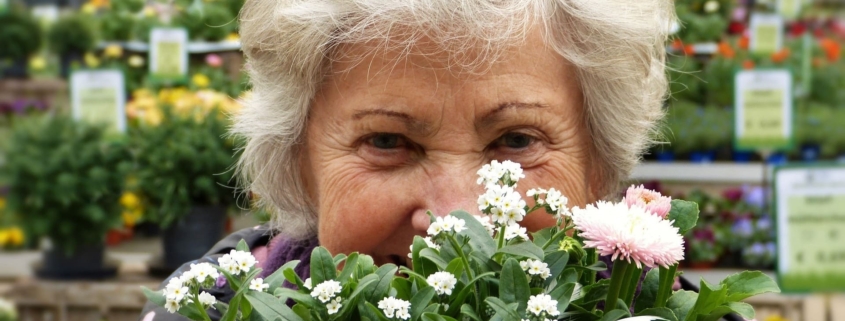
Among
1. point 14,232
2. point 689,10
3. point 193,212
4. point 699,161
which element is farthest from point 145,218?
point 689,10

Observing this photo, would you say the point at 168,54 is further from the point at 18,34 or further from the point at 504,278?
the point at 504,278

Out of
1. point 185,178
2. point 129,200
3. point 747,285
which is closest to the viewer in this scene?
point 747,285

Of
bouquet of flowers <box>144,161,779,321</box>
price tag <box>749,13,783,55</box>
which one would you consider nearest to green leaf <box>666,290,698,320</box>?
bouquet of flowers <box>144,161,779,321</box>

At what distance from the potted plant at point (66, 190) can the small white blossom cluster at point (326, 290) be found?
2516mm

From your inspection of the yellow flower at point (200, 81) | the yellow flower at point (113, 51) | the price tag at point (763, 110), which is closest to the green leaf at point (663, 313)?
the price tag at point (763, 110)

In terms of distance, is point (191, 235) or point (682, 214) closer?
point (682, 214)

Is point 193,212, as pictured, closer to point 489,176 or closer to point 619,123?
point 619,123

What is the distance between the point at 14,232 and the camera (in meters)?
4.18

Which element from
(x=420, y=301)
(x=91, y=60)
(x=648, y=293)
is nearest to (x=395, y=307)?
(x=420, y=301)

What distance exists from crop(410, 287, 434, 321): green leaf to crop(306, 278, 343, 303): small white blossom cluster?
0.20 ft

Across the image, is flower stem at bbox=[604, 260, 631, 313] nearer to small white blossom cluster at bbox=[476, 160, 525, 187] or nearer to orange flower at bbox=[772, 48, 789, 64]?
small white blossom cluster at bbox=[476, 160, 525, 187]

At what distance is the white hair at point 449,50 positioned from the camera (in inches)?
45.0

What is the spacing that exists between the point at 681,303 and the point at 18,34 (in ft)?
14.7

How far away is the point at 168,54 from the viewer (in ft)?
12.8
